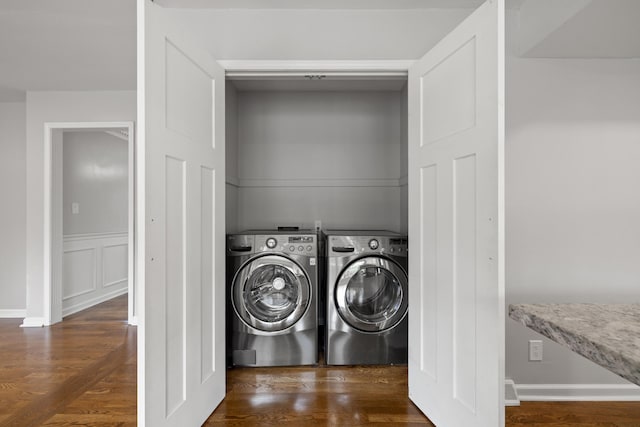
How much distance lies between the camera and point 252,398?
83.6 inches

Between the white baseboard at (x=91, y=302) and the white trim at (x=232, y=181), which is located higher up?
the white trim at (x=232, y=181)

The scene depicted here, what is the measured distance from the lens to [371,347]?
2.59 meters

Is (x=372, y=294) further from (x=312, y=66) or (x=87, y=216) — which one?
(x=87, y=216)

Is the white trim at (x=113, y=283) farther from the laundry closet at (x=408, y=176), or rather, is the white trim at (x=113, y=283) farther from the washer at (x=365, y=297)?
the washer at (x=365, y=297)

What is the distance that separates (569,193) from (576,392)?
1.15m

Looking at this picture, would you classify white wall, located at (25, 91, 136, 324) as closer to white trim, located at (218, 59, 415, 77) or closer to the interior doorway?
the interior doorway

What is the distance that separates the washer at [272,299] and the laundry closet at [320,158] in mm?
936

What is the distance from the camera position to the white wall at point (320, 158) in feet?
11.4

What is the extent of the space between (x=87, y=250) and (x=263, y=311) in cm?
309

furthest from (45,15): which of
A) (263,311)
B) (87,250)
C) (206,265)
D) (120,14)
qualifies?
(87,250)

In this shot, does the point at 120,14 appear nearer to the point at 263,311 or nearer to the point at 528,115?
the point at 263,311

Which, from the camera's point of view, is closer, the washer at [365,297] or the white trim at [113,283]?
the washer at [365,297]

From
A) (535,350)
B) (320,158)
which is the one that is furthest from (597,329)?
(320,158)

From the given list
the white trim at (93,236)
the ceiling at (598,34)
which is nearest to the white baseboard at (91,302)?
the white trim at (93,236)
